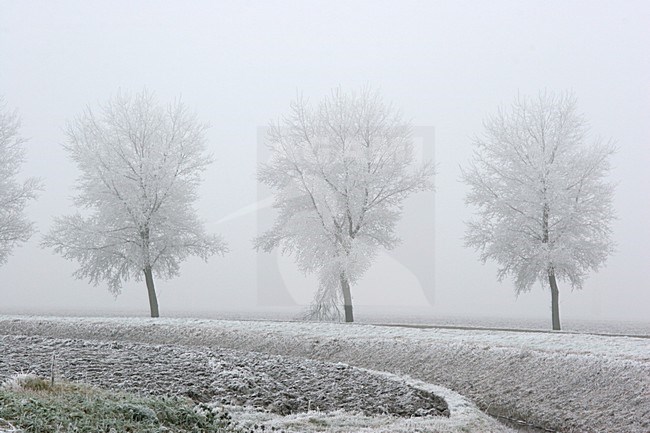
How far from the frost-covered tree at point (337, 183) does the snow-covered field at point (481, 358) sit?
5162mm

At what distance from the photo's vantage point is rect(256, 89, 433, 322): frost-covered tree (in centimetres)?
2964

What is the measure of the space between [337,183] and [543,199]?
9309mm

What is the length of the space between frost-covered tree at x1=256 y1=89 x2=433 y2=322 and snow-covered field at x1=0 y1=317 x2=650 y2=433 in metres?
5.16

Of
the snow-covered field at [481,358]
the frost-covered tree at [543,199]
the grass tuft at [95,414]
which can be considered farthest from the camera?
the frost-covered tree at [543,199]

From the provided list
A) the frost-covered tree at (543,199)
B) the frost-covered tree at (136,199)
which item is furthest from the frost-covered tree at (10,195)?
the frost-covered tree at (543,199)

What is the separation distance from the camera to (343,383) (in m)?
15.1

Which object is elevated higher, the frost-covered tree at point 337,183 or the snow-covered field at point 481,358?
the frost-covered tree at point 337,183

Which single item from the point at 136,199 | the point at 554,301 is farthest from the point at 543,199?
the point at 136,199

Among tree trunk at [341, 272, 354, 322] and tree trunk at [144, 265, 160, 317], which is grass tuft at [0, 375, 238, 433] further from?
tree trunk at [144, 265, 160, 317]

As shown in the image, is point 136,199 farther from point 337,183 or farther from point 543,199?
point 543,199

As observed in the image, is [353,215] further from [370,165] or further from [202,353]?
[202,353]

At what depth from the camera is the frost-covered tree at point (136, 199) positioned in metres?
31.8

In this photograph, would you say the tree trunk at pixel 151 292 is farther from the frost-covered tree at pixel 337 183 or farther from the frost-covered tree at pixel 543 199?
the frost-covered tree at pixel 543 199

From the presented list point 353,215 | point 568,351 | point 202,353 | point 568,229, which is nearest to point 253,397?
point 202,353
